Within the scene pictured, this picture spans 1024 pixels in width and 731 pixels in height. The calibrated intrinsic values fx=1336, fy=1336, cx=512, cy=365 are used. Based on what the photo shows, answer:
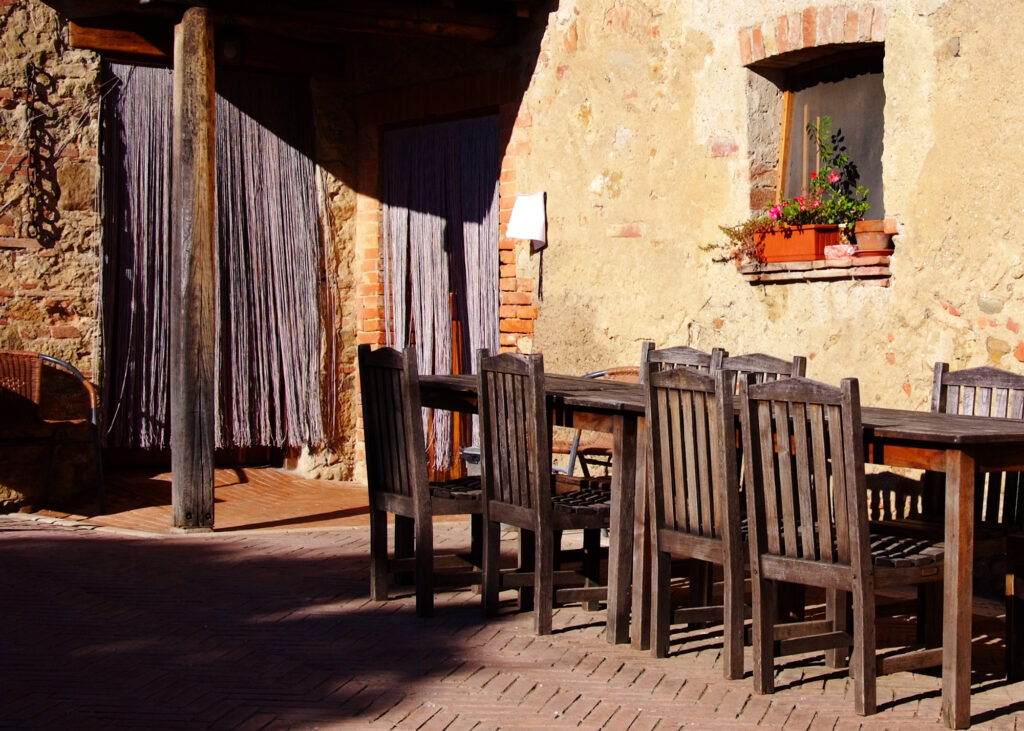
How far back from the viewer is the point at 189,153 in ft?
22.3

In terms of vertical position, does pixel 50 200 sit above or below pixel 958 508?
above

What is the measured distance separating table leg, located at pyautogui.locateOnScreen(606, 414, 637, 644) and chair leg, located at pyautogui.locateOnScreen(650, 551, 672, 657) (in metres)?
0.18

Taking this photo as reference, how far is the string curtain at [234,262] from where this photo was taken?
825 centimetres

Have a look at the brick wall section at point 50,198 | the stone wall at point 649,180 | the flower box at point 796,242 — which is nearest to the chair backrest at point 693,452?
the stone wall at point 649,180

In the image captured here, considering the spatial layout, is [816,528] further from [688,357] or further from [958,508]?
[688,357]

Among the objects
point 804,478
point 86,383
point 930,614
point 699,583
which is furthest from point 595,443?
point 804,478

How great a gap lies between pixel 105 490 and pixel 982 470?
587cm

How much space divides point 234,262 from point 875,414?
5269 mm

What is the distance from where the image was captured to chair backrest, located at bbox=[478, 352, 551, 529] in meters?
4.62

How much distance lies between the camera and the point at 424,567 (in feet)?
16.4

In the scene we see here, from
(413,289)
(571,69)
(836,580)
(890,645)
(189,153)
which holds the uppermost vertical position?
(571,69)

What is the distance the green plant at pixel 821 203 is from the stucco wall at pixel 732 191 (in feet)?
0.55

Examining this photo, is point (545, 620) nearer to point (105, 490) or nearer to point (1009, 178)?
point (1009, 178)

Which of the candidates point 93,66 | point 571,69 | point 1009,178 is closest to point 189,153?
point 93,66
